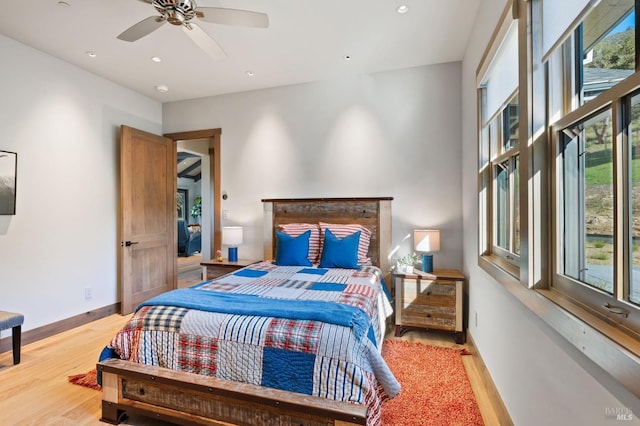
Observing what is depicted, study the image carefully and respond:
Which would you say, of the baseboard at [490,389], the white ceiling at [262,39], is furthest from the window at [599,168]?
the white ceiling at [262,39]

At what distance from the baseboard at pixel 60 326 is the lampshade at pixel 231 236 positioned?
164cm

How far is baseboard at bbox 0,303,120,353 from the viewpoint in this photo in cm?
280

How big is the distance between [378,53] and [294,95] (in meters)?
1.22

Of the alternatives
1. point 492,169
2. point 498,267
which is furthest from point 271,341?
point 492,169

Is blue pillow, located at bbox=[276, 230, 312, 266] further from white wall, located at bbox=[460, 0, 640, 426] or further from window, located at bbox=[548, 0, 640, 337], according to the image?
window, located at bbox=[548, 0, 640, 337]

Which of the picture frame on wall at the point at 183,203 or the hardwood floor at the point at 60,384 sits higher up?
the picture frame on wall at the point at 183,203

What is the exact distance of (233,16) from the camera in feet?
6.74

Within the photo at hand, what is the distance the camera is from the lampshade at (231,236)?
3900 mm

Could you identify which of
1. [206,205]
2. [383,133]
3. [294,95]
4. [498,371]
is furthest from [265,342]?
[206,205]

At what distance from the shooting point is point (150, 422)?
6.12 feet

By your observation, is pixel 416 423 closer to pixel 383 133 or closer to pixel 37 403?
pixel 37 403

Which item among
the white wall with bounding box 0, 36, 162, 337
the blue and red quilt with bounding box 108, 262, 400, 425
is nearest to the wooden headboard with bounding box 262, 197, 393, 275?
the blue and red quilt with bounding box 108, 262, 400, 425

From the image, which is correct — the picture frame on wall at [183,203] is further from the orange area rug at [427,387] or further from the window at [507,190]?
the window at [507,190]

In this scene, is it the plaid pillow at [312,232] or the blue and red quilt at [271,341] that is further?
the plaid pillow at [312,232]
